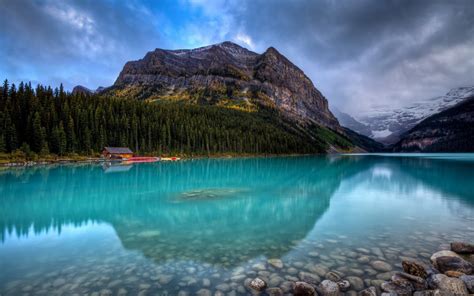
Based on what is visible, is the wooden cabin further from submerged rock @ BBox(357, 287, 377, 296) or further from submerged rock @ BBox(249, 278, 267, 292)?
submerged rock @ BBox(357, 287, 377, 296)

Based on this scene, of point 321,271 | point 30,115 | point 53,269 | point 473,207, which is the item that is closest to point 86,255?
point 53,269

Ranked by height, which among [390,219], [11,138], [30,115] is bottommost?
[390,219]

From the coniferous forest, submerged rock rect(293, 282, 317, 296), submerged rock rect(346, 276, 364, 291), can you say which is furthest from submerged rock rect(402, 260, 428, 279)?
the coniferous forest

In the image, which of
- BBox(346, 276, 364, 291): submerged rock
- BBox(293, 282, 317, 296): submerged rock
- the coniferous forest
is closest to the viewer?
BBox(293, 282, 317, 296): submerged rock

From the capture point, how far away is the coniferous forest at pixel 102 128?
7888cm

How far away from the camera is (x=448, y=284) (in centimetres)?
914

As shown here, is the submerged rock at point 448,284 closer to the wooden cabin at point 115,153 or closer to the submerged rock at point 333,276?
the submerged rock at point 333,276

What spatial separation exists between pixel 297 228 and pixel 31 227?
18.1 meters

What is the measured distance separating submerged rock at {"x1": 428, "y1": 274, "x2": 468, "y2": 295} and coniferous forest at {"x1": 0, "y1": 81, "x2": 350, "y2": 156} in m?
90.9

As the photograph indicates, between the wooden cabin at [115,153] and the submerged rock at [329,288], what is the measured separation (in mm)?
95653

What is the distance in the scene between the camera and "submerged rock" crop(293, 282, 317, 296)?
8.97 metres

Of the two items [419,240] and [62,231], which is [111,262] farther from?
[419,240]

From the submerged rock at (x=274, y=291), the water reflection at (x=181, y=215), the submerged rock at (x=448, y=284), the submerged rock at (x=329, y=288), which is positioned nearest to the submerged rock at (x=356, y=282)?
the submerged rock at (x=329, y=288)

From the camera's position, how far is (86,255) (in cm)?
1302
